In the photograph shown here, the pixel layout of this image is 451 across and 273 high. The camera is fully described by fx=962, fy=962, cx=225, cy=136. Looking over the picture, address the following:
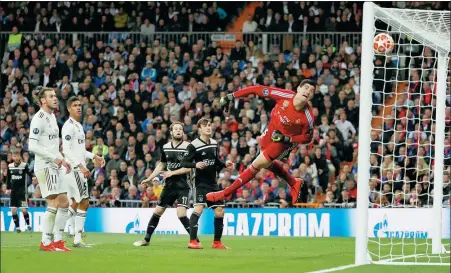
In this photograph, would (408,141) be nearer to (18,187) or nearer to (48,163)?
(18,187)

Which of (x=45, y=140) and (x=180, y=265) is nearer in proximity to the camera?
(x=180, y=265)

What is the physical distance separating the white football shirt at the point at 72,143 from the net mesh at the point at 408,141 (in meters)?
4.42

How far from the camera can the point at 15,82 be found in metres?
27.6

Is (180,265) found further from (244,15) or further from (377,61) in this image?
(244,15)

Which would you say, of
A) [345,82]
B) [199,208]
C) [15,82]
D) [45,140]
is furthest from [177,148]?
[15,82]

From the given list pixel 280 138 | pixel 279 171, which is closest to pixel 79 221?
pixel 279 171

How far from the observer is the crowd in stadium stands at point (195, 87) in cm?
2234

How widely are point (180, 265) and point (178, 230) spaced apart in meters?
10.5

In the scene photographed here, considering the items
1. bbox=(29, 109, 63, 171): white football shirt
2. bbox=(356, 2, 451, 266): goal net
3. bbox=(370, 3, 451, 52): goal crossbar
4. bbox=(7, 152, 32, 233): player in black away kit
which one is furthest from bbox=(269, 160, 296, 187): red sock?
bbox=(7, 152, 32, 233): player in black away kit

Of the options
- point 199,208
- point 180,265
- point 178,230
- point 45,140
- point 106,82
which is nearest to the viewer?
point 180,265

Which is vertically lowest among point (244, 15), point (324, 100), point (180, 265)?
point (180, 265)

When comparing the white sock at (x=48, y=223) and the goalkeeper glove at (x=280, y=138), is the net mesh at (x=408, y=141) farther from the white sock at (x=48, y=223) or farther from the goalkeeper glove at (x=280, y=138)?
the white sock at (x=48, y=223)

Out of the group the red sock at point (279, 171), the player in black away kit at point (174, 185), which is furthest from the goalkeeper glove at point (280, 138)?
the player in black away kit at point (174, 185)

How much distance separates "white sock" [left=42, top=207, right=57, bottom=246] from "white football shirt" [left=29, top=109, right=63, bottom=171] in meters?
0.61
